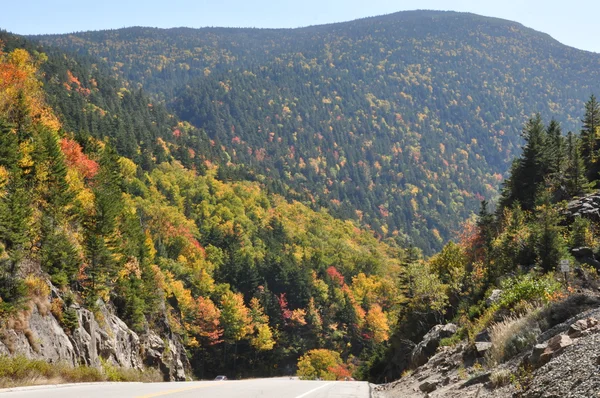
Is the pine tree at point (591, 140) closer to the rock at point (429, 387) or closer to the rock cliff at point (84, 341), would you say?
the rock at point (429, 387)

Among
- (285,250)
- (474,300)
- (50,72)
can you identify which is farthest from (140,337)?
(50,72)

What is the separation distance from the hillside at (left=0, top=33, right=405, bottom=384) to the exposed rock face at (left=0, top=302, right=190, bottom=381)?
0.18m

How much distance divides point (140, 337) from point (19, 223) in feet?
84.7

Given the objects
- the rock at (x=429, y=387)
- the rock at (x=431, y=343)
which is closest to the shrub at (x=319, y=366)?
the rock at (x=431, y=343)

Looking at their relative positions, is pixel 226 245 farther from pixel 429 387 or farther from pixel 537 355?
pixel 537 355

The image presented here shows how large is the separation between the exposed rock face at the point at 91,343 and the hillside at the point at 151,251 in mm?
→ 183

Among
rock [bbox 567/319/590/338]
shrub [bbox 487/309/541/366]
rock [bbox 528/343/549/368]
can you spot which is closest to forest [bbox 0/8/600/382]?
shrub [bbox 487/309/541/366]

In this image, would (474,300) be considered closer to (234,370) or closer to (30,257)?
(30,257)

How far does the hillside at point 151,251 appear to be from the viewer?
131ft

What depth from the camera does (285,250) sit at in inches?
5635

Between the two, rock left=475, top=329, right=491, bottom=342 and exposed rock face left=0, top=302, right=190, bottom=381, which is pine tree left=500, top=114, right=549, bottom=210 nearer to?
rock left=475, top=329, right=491, bottom=342

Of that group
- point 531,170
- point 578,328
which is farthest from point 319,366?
point 578,328

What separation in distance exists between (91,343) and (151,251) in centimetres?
3588

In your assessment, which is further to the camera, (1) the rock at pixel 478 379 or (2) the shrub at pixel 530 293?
(2) the shrub at pixel 530 293
